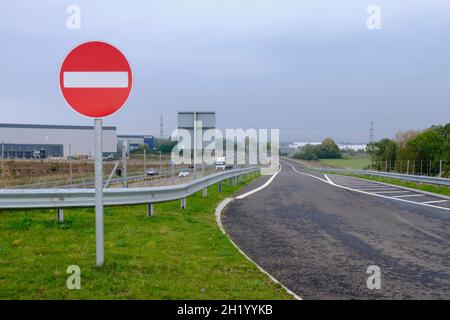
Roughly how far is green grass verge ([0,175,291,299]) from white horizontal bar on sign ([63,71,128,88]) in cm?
219

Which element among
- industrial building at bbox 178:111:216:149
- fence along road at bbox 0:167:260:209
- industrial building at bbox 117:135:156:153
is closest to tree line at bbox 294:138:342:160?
industrial building at bbox 117:135:156:153

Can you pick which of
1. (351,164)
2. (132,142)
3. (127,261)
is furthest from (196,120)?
(351,164)

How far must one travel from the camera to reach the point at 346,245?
292 inches

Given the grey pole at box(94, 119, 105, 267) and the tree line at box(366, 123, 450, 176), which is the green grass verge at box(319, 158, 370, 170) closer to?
the tree line at box(366, 123, 450, 176)

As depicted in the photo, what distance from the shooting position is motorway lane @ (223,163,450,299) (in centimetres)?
510

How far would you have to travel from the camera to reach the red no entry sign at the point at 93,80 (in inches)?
197

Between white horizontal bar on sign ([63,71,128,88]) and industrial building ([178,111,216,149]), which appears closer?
white horizontal bar on sign ([63,71,128,88])

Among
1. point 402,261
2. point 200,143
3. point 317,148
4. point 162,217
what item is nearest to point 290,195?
point 200,143

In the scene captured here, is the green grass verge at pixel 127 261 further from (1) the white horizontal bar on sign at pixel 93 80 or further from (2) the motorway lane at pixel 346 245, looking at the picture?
(1) the white horizontal bar on sign at pixel 93 80

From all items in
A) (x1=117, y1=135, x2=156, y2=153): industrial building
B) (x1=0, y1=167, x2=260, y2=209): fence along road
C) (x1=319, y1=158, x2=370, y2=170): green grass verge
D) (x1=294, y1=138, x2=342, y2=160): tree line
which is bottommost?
(x1=319, y1=158, x2=370, y2=170): green grass verge

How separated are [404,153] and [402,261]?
212ft

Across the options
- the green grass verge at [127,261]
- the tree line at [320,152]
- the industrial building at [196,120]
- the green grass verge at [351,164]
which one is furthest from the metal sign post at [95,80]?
the tree line at [320,152]

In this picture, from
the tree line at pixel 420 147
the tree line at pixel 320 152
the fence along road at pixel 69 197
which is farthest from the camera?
the tree line at pixel 320 152
